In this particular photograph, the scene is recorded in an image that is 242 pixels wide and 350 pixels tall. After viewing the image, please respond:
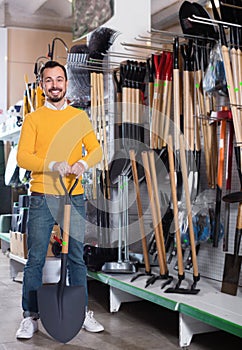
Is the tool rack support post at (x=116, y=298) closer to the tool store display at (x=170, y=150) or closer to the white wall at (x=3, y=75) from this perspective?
the tool store display at (x=170, y=150)

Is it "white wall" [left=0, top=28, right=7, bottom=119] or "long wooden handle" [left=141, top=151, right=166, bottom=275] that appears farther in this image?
"white wall" [left=0, top=28, right=7, bottom=119]

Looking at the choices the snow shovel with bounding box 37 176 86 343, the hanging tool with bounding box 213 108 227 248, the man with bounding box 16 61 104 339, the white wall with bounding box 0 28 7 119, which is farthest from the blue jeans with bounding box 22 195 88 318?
the white wall with bounding box 0 28 7 119

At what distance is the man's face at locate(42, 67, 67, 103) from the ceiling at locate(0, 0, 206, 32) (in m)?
5.28

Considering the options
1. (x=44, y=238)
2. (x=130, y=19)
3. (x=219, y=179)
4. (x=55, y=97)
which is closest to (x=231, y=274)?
(x=219, y=179)

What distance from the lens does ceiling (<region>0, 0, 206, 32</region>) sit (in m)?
8.27

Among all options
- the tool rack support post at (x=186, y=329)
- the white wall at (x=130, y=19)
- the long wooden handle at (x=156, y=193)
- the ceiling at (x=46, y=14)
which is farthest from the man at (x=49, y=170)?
the ceiling at (x=46, y=14)

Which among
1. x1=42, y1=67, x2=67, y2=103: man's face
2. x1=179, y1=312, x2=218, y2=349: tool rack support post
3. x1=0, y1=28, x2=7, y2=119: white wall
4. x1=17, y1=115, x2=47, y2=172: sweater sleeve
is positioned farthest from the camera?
x1=0, y1=28, x2=7, y2=119: white wall

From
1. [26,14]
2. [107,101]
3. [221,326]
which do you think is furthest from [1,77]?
[221,326]

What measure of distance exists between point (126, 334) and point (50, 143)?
1133mm

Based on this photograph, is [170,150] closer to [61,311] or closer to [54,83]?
[54,83]

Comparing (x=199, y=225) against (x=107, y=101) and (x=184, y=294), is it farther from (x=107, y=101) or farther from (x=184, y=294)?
(x=107, y=101)

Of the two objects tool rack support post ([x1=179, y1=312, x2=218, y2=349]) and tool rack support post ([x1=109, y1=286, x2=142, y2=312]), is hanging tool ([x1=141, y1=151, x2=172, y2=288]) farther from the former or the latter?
tool rack support post ([x1=179, y1=312, x2=218, y2=349])

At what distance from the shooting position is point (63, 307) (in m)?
2.96

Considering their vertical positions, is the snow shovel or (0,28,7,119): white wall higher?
(0,28,7,119): white wall
